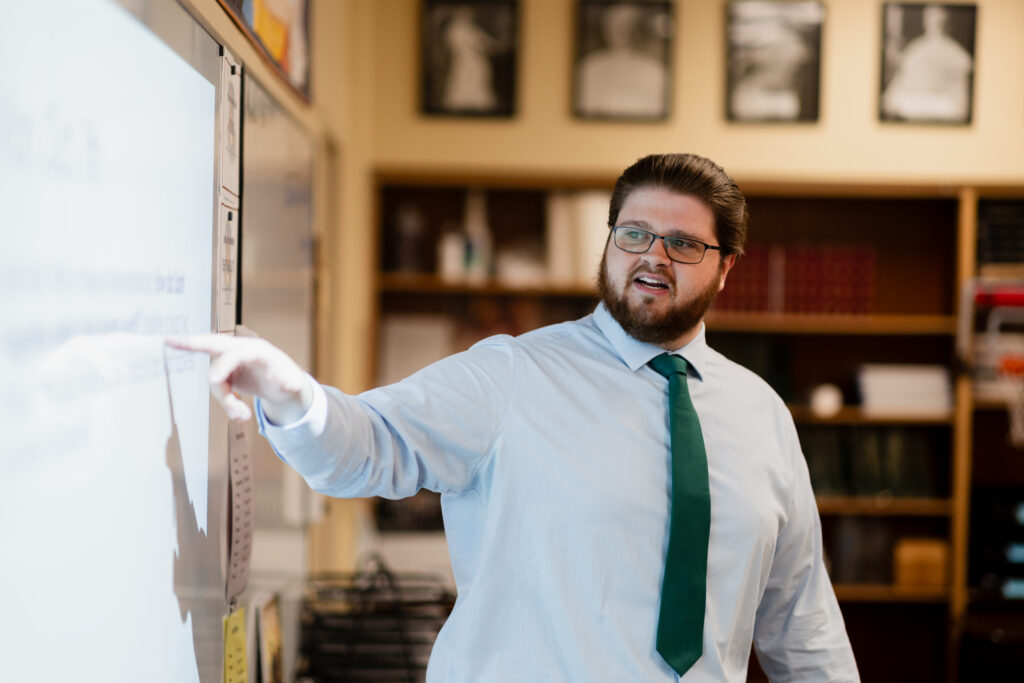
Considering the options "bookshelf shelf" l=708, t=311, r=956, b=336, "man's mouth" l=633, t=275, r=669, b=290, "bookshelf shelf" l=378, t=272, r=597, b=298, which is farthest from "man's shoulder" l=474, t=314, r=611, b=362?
"bookshelf shelf" l=708, t=311, r=956, b=336

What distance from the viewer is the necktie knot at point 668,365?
1442 millimetres

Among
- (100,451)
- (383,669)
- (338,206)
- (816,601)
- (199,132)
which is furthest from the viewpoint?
(338,206)

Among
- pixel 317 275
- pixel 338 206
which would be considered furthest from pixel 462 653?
pixel 338 206

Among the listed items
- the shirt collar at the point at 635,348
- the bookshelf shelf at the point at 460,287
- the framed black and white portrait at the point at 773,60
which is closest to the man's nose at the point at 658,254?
the shirt collar at the point at 635,348

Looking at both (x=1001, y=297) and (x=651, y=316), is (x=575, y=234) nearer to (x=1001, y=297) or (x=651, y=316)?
(x=1001, y=297)

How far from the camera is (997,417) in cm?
393

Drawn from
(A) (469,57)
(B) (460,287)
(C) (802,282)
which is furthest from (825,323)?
(A) (469,57)

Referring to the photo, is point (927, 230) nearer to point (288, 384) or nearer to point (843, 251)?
point (843, 251)

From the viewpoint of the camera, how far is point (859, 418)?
12.3 ft

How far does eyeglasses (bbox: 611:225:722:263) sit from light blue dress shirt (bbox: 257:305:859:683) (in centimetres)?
12

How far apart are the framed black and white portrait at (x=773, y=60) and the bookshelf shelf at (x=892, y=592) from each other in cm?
195

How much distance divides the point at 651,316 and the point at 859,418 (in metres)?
2.64

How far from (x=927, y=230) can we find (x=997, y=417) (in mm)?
861

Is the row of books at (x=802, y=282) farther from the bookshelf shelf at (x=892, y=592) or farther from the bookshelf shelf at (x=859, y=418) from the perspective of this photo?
the bookshelf shelf at (x=892, y=592)
